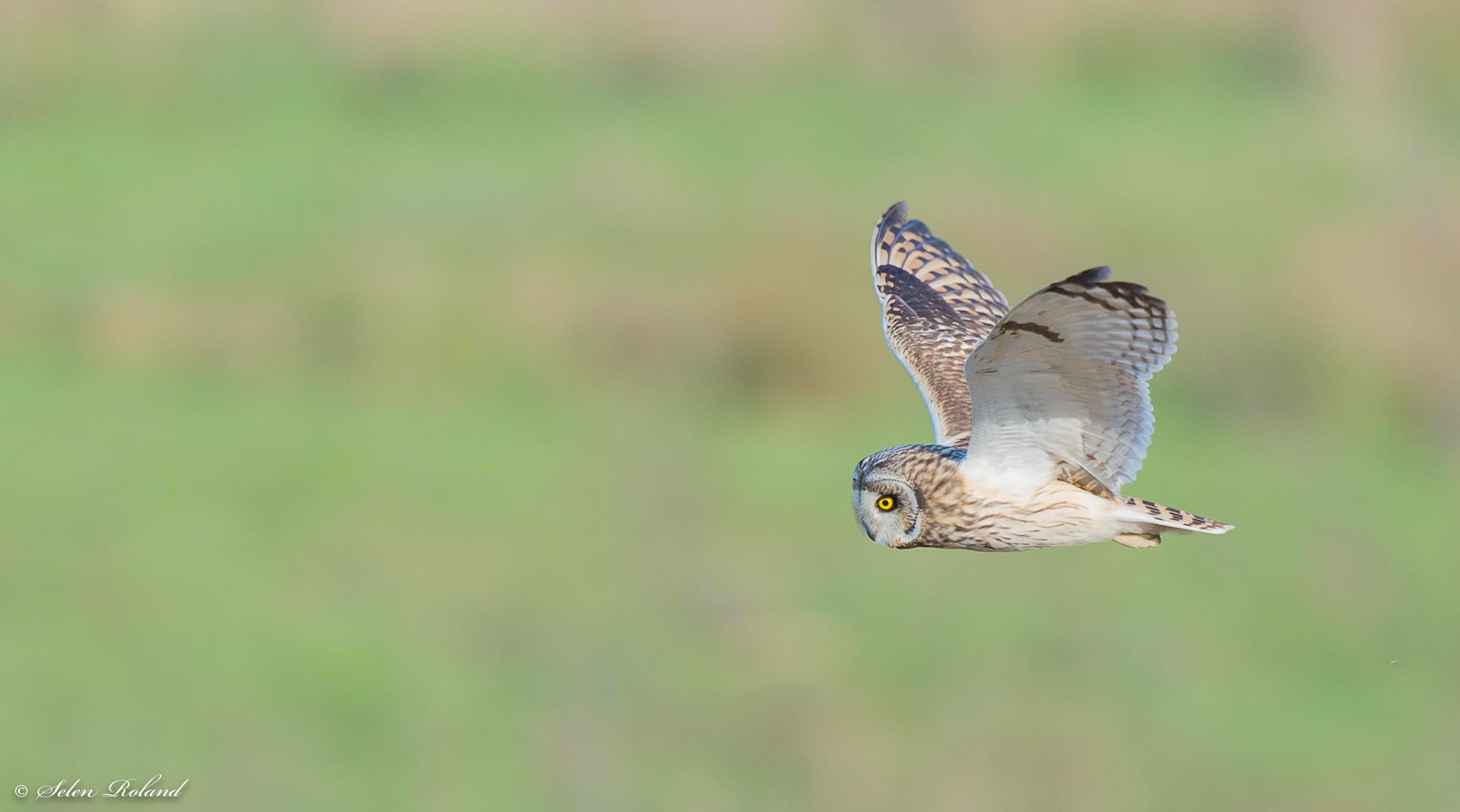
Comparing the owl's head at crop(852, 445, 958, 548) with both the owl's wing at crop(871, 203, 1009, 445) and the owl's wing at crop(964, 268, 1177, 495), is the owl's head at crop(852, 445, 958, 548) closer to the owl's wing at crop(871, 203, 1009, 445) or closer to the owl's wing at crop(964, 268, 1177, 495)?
the owl's wing at crop(964, 268, 1177, 495)

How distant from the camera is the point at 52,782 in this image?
17.8m

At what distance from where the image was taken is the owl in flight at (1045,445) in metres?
5.24

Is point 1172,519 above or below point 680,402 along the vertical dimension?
above

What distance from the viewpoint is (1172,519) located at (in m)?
5.62

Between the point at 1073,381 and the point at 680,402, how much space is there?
1999 centimetres

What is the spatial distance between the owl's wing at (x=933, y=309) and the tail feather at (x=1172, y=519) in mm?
617

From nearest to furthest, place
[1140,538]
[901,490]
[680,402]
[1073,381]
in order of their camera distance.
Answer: [1073,381] → [901,490] → [1140,538] → [680,402]

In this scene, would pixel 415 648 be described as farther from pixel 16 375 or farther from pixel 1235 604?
pixel 1235 604

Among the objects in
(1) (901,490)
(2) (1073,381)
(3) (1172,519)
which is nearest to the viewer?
(2) (1073,381)

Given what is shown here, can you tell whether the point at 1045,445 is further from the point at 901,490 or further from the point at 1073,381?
the point at 901,490

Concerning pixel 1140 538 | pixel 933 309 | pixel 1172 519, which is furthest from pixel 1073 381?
pixel 933 309

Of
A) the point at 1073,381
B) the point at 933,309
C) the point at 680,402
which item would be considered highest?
the point at 933,309

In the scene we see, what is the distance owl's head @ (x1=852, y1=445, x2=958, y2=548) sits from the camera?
18.8ft

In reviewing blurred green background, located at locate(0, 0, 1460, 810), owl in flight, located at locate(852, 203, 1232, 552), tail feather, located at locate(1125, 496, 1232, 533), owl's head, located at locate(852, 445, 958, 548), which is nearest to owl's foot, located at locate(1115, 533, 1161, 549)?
owl in flight, located at locate(852, 203, 1232, 552)
